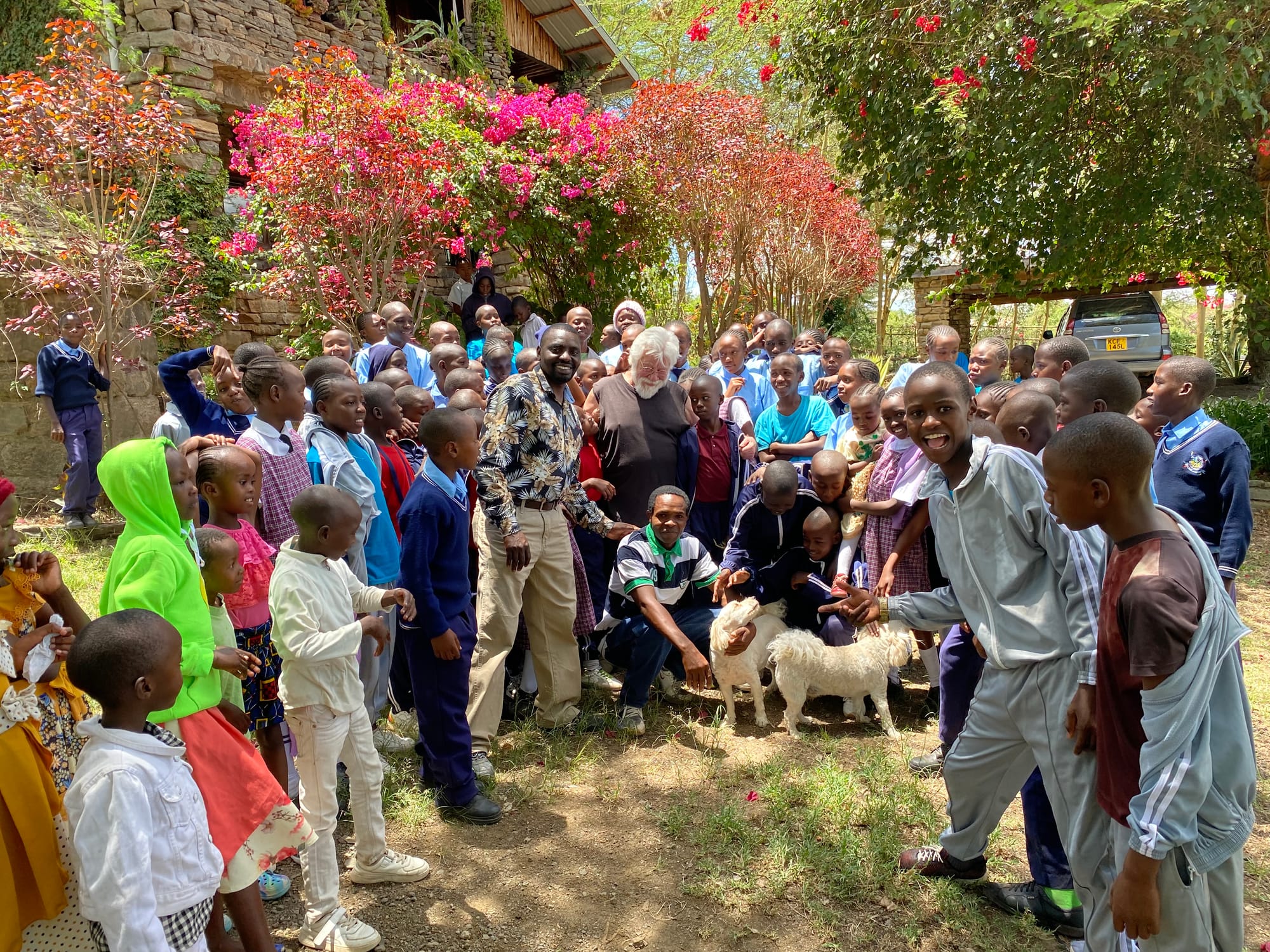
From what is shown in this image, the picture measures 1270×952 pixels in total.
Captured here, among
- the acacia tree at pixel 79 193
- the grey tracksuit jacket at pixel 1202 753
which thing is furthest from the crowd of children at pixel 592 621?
the acacia tree at pixel 79 193

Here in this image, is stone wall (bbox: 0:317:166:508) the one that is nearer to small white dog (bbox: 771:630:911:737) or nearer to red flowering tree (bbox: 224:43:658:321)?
red flowering tree (bbox: 224:43:658:321)

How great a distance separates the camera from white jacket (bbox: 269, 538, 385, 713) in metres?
2.68

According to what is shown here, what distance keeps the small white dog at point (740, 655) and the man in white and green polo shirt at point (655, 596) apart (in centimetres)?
13

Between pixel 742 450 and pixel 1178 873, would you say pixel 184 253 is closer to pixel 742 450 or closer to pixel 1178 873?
pixel 742 450

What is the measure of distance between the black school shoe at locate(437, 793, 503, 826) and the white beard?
249cm

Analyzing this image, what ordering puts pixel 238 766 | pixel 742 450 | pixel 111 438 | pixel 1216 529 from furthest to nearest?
pixel 111 438 < pixel 742 450 < pixel 1216 529 < pixel 238 766

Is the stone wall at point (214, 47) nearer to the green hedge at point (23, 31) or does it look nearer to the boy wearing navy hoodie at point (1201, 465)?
the green hedge at point (23, 31)

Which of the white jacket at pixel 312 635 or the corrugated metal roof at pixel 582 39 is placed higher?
the corrugated metal roof at pixel 582 39

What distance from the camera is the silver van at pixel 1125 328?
14055mm

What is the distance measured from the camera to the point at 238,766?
94.7 inches

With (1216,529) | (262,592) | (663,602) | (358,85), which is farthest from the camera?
(358,85)

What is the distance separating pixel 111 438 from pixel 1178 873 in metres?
8.60

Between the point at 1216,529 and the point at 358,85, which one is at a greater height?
the point at 358,85

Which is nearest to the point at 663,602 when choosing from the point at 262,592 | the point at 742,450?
the point at 742,450
